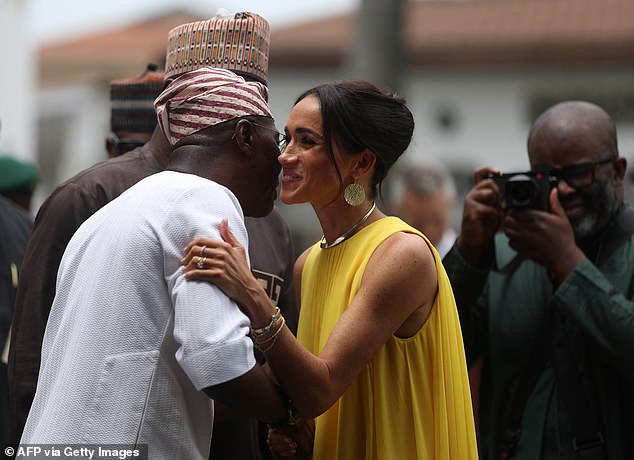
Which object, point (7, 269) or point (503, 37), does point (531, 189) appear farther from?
point (503, 37)

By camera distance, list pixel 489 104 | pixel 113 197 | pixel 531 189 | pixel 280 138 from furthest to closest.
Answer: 1. pixel 489 104
2. pixel 531 189
3. pixel 113 197
4. pixel 280 138

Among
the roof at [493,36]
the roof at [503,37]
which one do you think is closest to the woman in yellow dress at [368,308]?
the roof at [493,36]

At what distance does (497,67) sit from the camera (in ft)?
56.2

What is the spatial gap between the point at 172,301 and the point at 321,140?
714mm

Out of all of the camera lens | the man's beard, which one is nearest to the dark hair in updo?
the camera lens

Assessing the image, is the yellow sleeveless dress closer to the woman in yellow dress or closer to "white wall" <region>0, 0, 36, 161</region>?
the woman in yellow dress

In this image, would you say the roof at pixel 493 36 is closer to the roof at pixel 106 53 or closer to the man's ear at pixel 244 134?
the roof at pixel 106 53

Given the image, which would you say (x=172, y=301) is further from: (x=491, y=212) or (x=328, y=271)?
(x=491, y=212)

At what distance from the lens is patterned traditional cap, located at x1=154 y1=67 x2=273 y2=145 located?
2631 mm

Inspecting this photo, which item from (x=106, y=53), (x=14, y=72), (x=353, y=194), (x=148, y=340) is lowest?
(x=106, y=53)

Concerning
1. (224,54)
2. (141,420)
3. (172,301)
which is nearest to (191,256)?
(172,301)

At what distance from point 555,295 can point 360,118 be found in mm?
1022

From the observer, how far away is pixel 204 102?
2.63 metres

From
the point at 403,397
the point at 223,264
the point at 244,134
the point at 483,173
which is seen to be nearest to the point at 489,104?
the point at 483,173
